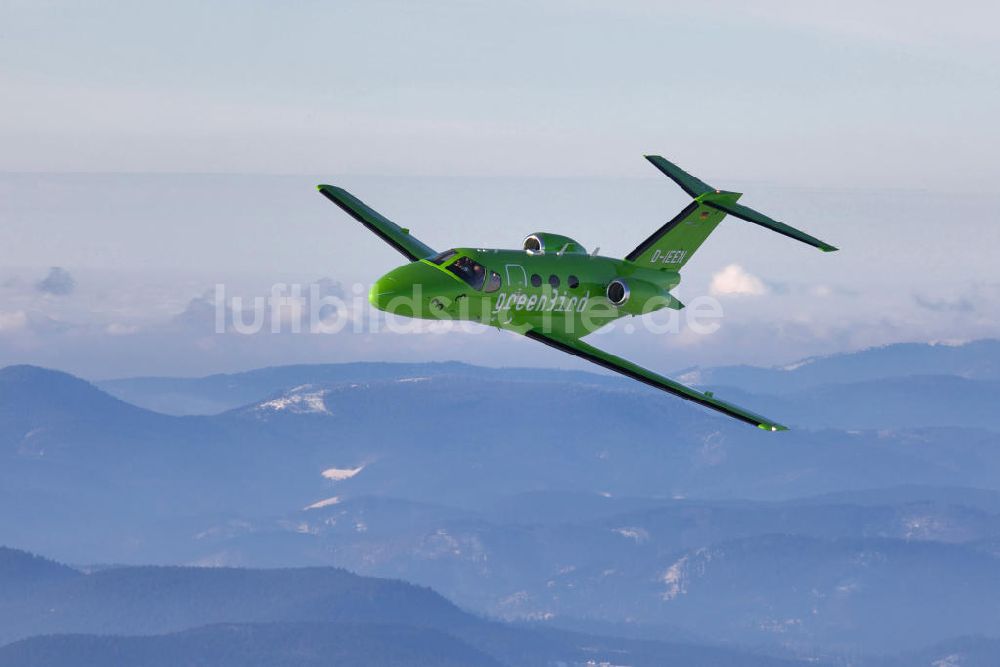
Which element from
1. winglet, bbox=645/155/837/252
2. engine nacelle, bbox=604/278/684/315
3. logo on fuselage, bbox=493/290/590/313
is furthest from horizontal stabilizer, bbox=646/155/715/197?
logo on fuselage, bbox=493/290/590/313

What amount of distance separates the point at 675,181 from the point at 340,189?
2392 centimetres

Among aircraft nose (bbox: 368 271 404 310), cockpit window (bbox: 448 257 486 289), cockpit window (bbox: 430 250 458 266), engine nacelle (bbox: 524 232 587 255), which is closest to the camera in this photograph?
aircraft nose (bbox: 368 271 404 310)

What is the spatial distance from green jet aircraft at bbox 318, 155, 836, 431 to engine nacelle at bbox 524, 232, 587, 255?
6 cm

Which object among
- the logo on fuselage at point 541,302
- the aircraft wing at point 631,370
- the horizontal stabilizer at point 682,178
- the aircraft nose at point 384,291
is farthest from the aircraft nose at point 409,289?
the horizontal stabilizer at point 682,178

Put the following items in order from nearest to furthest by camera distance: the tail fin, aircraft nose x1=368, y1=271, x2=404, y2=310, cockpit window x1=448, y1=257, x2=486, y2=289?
aircraft nose x1=368, y1=271, x2=404, y2=310, cockpit window x1=448, y1=257, x2=486, y2=289, the tail fin

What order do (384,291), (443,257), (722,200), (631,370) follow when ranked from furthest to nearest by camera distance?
(722,200), (443,257), (631,370), (384,291)

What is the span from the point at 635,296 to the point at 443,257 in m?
14.1

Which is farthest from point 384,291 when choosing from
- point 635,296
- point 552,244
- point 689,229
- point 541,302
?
point 689,229

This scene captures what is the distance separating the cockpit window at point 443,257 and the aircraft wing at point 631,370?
6.88m

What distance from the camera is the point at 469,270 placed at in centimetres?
7206

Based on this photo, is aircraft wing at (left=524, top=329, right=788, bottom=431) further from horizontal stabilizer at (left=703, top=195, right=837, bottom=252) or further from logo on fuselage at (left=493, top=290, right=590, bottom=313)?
horizontal stabilizer at (left=703, top=195, right=837, bottom=252)

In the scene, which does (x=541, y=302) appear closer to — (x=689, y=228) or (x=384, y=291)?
(x=384, y=291)

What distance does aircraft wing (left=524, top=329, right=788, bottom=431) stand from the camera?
68.8 meters

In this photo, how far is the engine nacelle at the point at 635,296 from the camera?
260 feet
